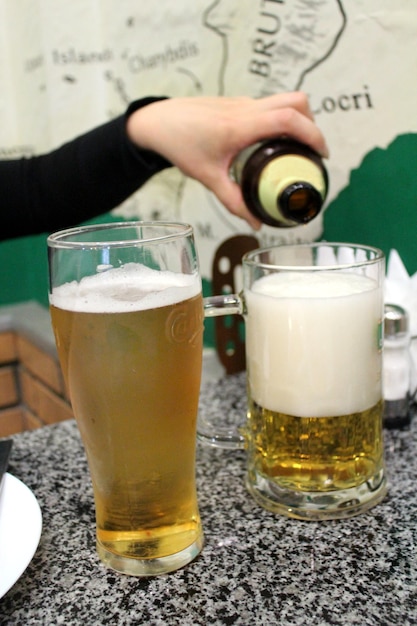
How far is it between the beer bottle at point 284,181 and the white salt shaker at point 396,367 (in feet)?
0.54

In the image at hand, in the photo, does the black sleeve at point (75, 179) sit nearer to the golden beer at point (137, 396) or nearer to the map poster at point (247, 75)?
the map poster at point (247, 75)

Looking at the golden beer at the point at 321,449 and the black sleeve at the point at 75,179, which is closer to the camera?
the golden beer at the point at 321,449

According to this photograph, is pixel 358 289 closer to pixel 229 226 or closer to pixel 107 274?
pixel 107 274

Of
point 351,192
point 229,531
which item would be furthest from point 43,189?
point 229,531

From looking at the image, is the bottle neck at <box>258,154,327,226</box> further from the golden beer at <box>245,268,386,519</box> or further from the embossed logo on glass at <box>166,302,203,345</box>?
the embossed logo on glass at <box>166,302,203,345</box>

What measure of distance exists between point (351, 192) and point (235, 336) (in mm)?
304

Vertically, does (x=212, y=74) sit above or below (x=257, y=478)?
above

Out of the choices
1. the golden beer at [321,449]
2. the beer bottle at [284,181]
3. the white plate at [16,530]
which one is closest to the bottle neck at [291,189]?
the beer bottle at [284,181]

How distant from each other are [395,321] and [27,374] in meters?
1.27

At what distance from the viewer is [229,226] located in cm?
126

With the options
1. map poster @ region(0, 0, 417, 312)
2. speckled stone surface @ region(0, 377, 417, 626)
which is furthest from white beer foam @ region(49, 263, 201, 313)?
map poster @ region(0, 0, 417, 312)

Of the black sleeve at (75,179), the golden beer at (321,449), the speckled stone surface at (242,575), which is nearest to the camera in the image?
the speckled stone surface at (242,575)

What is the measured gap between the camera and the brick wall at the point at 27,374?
1.63 meters

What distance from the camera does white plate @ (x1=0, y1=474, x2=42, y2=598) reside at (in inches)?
18.9
